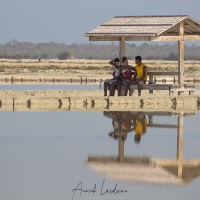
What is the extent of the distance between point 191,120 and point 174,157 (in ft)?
20.2

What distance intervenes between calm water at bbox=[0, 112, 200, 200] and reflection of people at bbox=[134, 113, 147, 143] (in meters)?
0.02

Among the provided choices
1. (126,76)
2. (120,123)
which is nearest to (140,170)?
(120,123)

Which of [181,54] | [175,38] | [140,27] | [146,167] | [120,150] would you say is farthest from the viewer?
[181,54]

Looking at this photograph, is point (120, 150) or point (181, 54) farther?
point (181, 54)

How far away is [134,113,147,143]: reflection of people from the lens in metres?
17.5

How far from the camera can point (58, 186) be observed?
11.8 meters

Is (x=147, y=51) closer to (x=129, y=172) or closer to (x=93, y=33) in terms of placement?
(x=93, y=33)

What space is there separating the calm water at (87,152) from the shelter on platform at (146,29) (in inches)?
122

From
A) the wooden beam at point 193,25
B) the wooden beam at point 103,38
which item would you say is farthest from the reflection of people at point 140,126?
the wooden beam at point 193,25

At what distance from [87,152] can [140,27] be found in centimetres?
1105

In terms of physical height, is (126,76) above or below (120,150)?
above

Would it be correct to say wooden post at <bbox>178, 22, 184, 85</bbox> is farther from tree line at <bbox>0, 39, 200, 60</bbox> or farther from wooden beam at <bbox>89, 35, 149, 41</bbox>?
tree line at <bbox>0, 39, 200, 60</bbox>

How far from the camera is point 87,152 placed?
1527 cm

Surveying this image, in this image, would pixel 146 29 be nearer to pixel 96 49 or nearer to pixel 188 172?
pixel 188 172
